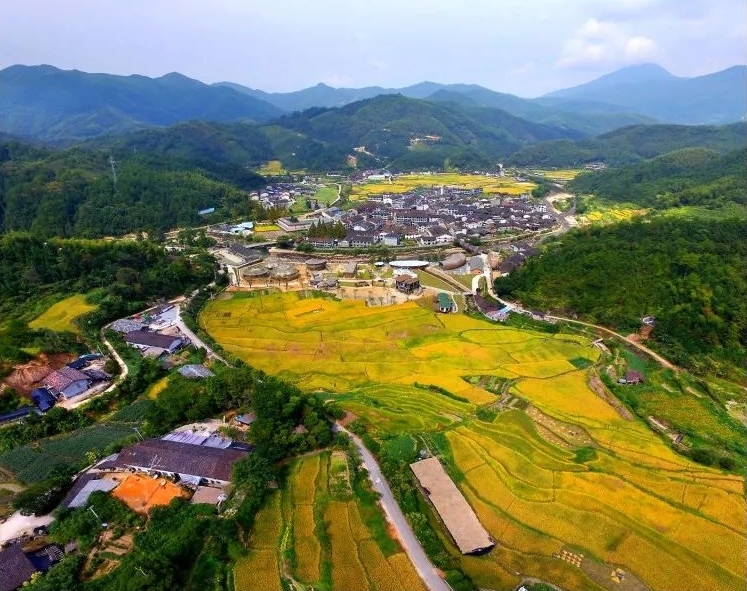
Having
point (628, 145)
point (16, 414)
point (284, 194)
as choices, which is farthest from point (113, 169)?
point (628, 145)

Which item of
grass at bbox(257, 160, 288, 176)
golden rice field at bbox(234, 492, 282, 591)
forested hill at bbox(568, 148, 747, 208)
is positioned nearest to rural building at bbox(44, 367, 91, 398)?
golden rice field at bbox(234, 492, 282, 591)

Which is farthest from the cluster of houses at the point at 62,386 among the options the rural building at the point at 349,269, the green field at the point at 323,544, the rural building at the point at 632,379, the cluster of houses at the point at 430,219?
the cluster of houses at the point at 430,219

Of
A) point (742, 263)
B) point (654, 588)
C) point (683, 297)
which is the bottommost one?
point (654, 588)

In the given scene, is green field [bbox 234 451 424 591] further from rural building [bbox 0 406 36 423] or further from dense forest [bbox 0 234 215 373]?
dense forest [bbox 0 234 215 373]

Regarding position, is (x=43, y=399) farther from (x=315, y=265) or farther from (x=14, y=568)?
(x=315, y=265)

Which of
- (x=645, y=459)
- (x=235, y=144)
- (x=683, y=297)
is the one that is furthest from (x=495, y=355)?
(x=235, y=144)

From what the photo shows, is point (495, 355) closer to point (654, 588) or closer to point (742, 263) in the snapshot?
point (654, 588)

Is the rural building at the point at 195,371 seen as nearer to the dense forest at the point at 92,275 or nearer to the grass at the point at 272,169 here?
the dense forest at the point at 92,275
